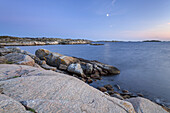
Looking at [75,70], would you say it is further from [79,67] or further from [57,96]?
[57,96]

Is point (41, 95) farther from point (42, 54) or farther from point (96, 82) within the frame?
point (42, 54)

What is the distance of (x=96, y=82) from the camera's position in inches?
439

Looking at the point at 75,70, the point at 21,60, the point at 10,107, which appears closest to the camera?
the point at 10,107

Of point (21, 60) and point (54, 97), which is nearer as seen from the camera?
point (54, 97)

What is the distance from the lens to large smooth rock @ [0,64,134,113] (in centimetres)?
282

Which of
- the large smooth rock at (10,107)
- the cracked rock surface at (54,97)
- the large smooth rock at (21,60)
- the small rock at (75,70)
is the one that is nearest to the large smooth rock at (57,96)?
the cracked rock surface at (54,97)

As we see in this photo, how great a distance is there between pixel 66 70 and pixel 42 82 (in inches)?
361

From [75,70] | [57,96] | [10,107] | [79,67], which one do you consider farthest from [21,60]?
[10,107]

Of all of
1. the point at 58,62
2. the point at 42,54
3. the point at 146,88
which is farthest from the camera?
the point at 42,54

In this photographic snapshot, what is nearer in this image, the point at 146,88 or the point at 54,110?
the point at 54,110

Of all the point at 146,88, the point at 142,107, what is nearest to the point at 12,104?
the point at 142,107

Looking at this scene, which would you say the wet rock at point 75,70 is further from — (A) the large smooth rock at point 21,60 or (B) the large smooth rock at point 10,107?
(B) the large smooth rock at point 10,107

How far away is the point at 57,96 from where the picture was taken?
3.36 m

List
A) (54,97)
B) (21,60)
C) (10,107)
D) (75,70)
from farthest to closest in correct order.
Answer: (75,70) < (21,60) < (54,97) < (10,107)
